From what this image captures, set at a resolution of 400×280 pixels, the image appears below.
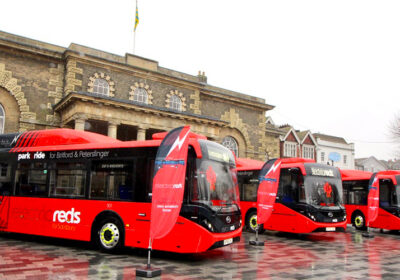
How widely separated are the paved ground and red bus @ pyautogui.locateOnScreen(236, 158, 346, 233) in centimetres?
139

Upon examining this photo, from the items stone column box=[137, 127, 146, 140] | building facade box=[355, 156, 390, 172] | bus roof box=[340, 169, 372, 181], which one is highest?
building facade box=[355, 156, 390, 172]

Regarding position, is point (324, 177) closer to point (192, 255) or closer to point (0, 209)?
point (192, 255)

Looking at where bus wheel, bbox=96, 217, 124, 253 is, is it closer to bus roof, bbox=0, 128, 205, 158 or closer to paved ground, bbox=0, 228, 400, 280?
paved ground, bbox=0, 228, 400, 280

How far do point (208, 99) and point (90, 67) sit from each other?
10086mm

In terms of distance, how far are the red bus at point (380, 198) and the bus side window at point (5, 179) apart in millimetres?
14093

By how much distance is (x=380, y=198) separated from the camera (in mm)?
16812

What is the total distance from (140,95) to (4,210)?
581 inches

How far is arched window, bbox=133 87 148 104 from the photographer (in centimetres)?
2459

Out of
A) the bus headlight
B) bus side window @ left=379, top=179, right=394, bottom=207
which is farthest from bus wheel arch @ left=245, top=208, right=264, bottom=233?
the bus headlight

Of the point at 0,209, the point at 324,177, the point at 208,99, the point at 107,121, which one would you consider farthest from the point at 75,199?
the point at 208,99

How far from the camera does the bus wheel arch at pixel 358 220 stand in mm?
17844

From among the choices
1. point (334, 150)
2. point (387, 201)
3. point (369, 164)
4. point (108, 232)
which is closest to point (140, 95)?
point (387, 201)

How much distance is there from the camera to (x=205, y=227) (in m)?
8.08

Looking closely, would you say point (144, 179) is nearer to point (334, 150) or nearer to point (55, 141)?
point (55, 141)
